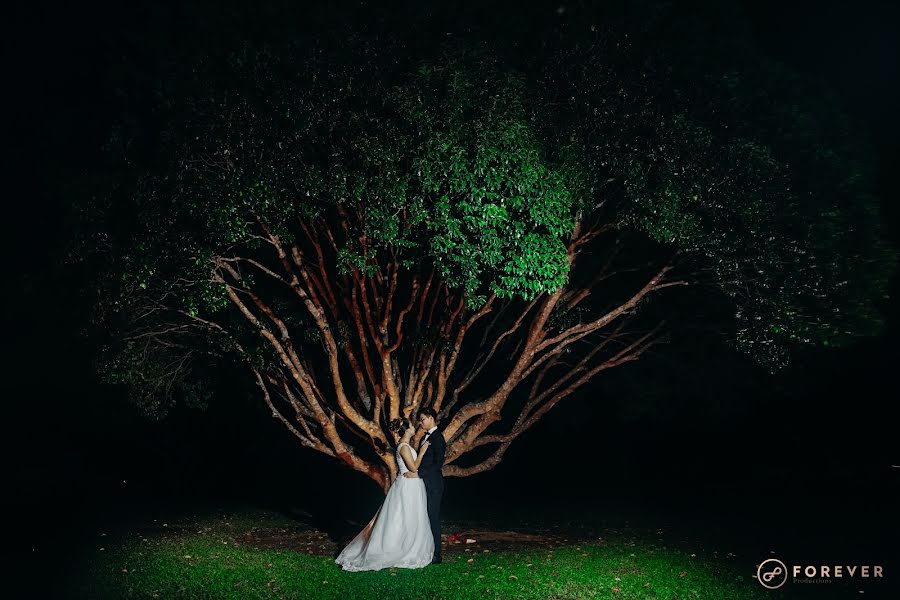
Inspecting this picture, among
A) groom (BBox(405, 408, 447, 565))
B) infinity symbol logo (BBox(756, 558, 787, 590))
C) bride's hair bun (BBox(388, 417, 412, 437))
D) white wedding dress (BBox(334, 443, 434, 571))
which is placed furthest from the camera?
bride's hair bun (BBox(388, 417, 412, 437))

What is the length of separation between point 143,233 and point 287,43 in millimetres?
3553

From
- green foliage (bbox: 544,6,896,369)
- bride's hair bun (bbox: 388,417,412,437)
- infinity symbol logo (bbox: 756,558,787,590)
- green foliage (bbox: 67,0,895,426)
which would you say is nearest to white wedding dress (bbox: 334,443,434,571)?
bride's hair bun (bbox: 388,417,412,437)

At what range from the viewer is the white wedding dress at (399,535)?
11984mm

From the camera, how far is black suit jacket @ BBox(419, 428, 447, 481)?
12.5 m

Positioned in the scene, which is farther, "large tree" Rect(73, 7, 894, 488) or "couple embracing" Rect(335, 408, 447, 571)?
"couple embracing" Rect(335, 408, 447, 571)

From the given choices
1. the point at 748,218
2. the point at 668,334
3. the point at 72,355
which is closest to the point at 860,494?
the point at 668,334

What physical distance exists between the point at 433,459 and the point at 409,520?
0.99 meters

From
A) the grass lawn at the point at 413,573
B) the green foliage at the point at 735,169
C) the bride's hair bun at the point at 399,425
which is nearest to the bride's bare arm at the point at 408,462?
the grass lawn at the point at 413,573

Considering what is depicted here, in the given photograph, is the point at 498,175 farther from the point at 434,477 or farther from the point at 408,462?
the point at 434,477

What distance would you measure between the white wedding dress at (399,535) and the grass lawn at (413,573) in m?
0.24

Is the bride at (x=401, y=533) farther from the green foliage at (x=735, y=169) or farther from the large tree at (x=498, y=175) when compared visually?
the green foliage at (x=735, y=169)

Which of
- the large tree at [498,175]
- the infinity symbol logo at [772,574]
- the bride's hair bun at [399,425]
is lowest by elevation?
the infinity symbol logo at [772,574]

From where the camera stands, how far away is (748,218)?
40.6 ft

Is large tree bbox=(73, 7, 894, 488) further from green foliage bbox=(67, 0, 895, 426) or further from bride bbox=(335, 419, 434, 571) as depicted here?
bride bbox=(335, 419, 434, 571)
